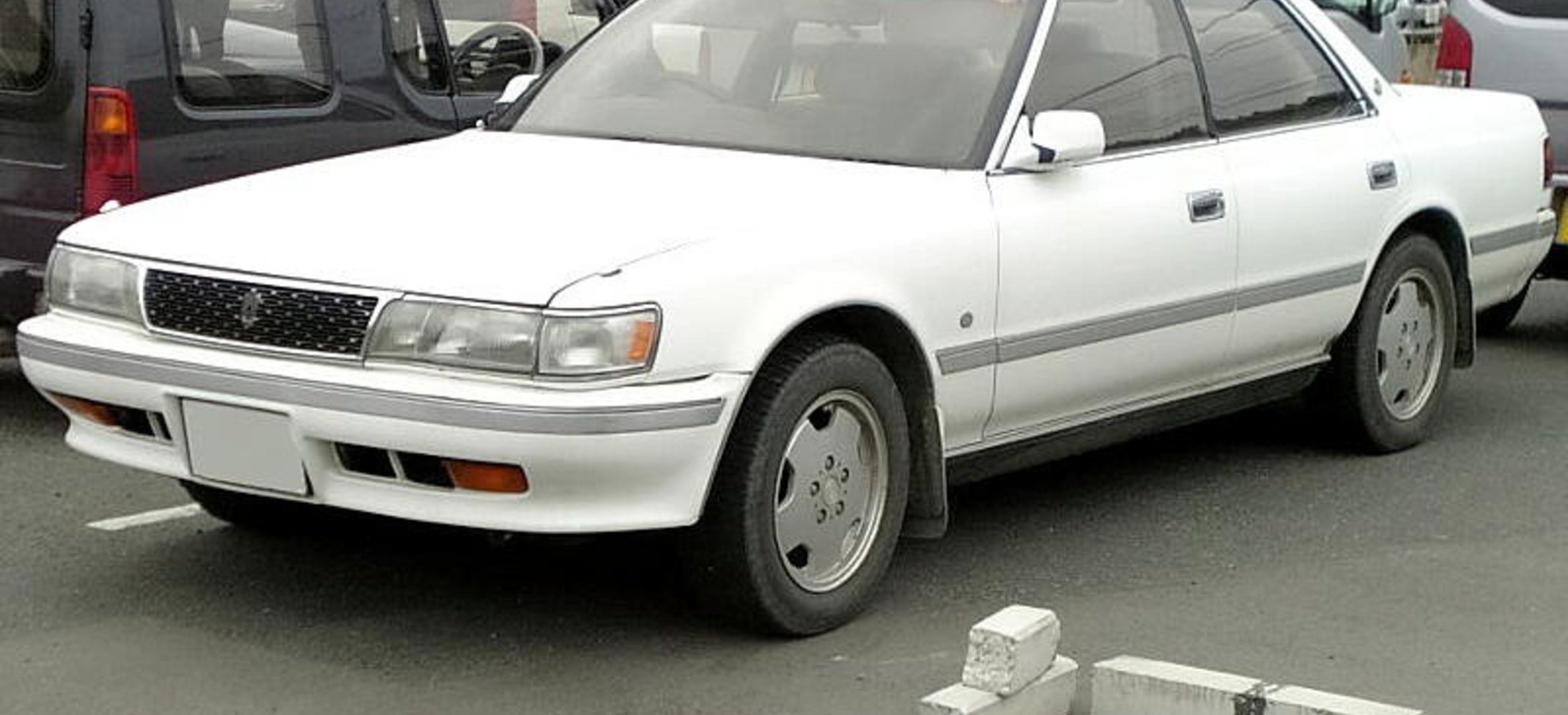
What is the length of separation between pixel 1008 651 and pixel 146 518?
9.11ft

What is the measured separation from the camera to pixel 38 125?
7.65 metres

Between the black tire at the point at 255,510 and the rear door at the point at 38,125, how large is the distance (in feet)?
5.55

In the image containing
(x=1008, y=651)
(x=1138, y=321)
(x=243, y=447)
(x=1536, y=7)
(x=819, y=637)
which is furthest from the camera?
(x=1536, y=7)

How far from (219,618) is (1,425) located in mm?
2497

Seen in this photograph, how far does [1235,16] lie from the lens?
713cm

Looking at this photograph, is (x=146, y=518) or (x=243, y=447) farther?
(x=146, y=518)

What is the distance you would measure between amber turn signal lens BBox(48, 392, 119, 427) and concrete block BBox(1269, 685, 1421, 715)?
2.58 metres

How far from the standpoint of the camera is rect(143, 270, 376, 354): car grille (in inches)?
200

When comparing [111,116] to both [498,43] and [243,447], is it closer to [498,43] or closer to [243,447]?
[498,43]

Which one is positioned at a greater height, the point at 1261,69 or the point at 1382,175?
the point at 1261,69

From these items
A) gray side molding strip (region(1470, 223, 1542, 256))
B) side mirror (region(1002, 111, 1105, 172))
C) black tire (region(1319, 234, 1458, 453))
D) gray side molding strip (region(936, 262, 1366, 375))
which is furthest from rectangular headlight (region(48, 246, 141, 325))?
gray side molding strip (region(1470, 223, 1542, 256))

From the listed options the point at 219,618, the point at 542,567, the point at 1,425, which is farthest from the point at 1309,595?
the point at 1,425

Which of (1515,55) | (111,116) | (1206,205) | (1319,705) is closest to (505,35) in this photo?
(111,116)

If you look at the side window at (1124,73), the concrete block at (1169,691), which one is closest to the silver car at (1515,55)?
the side window at (1124,73)
